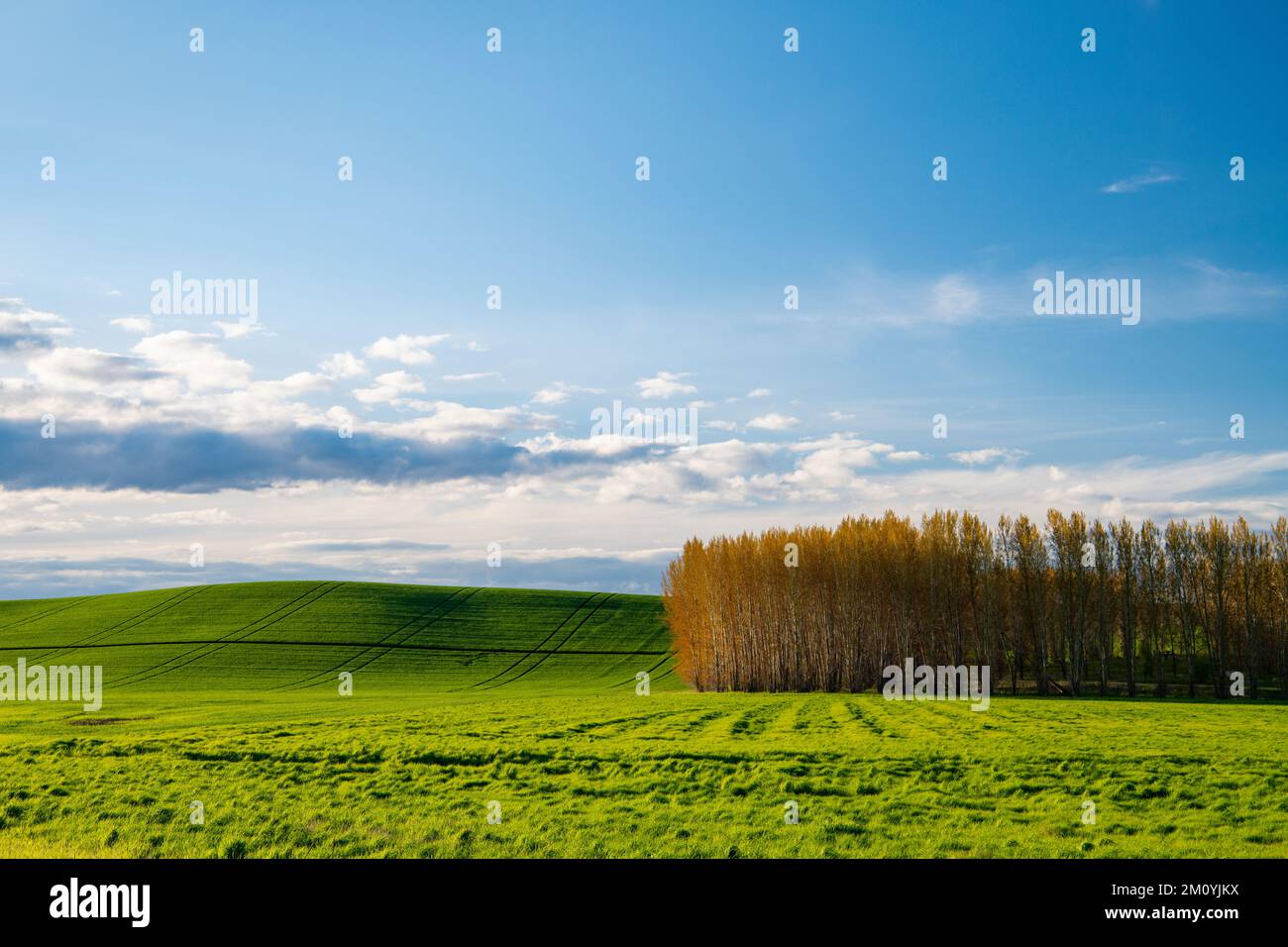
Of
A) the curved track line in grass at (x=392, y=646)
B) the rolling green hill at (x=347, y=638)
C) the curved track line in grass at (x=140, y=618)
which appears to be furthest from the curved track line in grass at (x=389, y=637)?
the curved track line in grass at (x=140, y=618)

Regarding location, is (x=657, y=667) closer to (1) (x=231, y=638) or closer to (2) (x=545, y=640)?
(2) (x=545, y=640)

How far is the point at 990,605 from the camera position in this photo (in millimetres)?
76062

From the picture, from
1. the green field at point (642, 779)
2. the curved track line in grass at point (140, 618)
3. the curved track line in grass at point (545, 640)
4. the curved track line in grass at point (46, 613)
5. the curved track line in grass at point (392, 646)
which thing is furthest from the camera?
the curved track line in grass at point (46, 613)

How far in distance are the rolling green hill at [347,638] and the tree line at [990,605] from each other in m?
13.3

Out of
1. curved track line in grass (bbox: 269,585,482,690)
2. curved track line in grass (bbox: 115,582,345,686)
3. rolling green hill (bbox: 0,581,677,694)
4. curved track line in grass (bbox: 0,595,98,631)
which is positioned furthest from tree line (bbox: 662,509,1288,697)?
curved track line in grass (bbox: 0,595,98,631)

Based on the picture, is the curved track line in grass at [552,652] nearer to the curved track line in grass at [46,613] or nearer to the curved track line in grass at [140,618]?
the curved track line in grass at [140,618]

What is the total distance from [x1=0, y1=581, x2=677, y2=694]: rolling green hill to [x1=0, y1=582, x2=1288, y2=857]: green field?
90.7ft

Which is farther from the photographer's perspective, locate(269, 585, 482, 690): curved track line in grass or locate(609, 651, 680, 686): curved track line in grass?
locate(609, 651, 680, 686): curved track line in grass

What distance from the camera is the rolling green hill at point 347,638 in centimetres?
8244

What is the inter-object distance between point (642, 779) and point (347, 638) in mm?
81529

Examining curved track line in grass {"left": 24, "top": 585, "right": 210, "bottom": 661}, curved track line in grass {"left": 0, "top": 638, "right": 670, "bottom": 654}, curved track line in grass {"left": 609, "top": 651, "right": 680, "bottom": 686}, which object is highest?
curved track line in grass {"left": 24, "top": 585, "right": 210, "bottom": 661}

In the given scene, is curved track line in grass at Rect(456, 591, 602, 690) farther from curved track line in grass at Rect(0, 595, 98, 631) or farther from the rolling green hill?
curved track line in grass at Rect(0, 595, 98, 631)

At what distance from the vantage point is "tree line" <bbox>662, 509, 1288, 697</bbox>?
246 feet

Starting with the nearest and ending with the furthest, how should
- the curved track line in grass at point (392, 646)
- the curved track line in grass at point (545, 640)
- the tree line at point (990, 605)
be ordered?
the tree line at point (990, 605)
the curved track line in grass at point (545, 640)
the curved track line in grass at point (392, 646)
